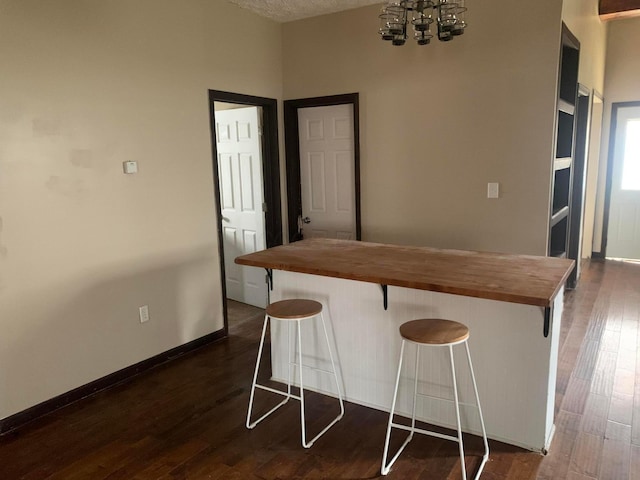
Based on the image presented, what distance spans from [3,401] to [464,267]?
2.68 m

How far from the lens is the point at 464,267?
2.58m

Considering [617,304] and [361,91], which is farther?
[617,304]

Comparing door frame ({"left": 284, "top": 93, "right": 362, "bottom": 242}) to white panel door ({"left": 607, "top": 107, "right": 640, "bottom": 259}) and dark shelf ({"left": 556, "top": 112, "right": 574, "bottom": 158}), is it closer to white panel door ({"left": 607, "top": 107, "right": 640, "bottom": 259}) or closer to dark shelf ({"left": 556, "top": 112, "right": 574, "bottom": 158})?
dark shelf ({"left": 556, "top": 112, "right": 574, "bottom": 158})

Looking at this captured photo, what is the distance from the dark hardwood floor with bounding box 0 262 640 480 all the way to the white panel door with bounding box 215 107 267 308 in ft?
4.79

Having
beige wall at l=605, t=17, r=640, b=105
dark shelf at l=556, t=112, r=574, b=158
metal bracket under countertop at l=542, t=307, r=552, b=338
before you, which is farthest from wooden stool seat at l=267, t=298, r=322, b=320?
beige wall at l=605, t=17, r=640, b=105

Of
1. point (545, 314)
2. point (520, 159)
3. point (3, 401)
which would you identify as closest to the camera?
point (545, 314)

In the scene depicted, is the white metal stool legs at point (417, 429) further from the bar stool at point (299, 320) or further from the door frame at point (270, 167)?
the door frame at point (270, 167)

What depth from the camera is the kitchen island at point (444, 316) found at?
7.74ft

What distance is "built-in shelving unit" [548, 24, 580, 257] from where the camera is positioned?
4.13 m

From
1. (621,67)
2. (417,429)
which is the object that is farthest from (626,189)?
(417,429)

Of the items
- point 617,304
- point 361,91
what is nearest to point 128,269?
point 361,91

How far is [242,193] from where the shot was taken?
4.82 m

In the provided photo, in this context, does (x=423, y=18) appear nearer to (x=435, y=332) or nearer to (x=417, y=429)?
(x=435, y=332)

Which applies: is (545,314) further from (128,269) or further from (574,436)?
(128,269)
